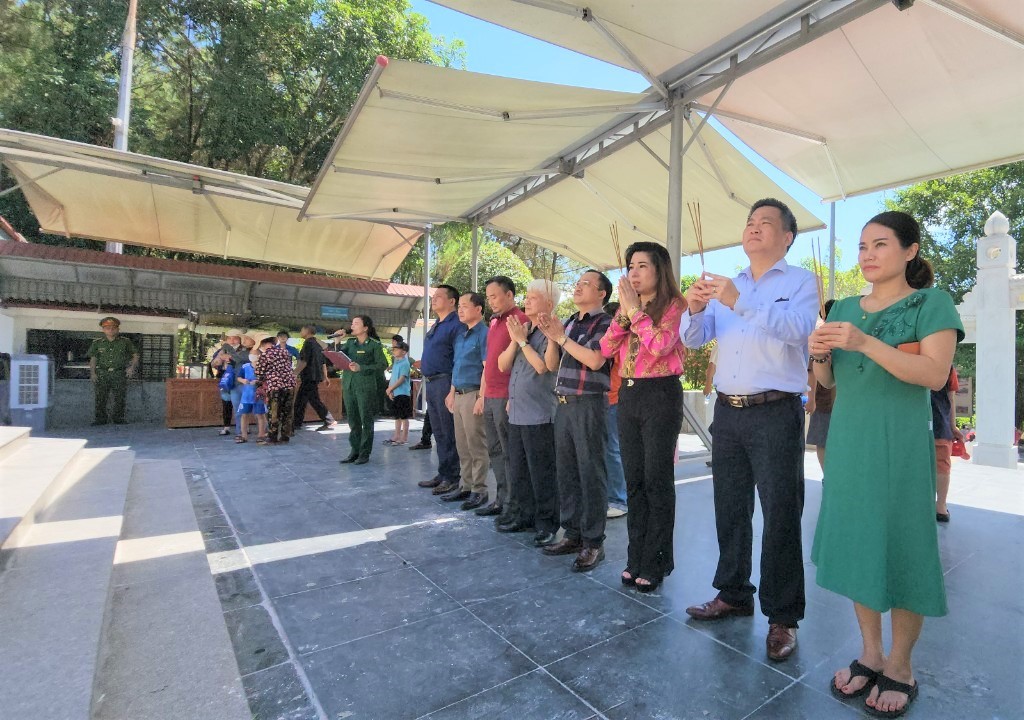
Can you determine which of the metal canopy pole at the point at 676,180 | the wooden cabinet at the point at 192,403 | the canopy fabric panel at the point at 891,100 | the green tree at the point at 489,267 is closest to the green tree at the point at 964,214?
the green tree at the point at 489,267

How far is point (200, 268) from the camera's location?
9297mm

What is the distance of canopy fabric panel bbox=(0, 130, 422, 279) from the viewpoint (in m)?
6.02

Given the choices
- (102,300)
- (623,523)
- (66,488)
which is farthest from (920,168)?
(102,300)

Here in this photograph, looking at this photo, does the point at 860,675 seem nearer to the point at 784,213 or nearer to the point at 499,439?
the point at 784,213

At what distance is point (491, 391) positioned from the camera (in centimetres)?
370

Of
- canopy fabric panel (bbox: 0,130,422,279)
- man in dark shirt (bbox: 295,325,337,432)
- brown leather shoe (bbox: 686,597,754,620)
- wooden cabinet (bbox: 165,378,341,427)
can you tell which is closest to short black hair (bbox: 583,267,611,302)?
brown leather shoe (bbox: 686,597,754,620)

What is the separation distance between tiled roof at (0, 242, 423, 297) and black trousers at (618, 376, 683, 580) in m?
8.64

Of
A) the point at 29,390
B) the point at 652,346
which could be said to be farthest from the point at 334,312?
the point at 652,346

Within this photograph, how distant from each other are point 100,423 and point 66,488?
5.91 metres

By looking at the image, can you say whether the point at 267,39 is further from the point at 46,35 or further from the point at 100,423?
the point at 100,423

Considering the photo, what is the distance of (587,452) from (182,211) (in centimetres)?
792

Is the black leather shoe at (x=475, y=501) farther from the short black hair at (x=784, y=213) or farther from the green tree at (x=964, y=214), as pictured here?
the green tree at (x=964, y=214)

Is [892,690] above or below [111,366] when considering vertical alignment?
below

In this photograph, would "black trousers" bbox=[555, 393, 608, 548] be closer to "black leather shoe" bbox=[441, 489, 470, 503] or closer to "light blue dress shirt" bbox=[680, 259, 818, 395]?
"light blue dress shirt" bbox=[680, 259, 818, 395]
